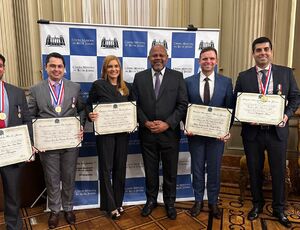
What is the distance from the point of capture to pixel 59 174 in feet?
7.61

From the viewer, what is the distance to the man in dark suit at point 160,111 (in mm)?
2322

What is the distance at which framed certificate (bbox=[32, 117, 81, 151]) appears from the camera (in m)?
2.16

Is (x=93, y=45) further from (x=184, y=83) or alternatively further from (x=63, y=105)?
(x=184, y=83)

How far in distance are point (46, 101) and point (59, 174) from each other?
2.03 ft

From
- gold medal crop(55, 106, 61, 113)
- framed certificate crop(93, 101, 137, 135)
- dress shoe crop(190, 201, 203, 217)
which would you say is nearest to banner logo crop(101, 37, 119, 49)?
framed certificate crop(93, 101, 137, 135)

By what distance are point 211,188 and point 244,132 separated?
0.57 m

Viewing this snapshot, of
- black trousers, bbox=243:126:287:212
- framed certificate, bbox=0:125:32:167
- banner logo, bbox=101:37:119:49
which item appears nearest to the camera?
framed certificate, bbox=0:125:32:167

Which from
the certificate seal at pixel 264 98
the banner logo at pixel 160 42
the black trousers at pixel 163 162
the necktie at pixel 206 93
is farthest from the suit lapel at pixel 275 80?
the banner logo at pixel 160 42

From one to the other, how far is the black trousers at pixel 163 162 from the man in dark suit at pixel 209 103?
184mm

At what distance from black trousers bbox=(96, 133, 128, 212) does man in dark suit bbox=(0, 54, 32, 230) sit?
598 mm

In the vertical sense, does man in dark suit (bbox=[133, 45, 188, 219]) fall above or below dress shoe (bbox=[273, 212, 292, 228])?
above

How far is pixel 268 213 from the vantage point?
256 cm

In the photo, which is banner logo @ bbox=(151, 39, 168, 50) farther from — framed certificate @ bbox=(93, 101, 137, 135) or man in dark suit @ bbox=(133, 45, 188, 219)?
framed certificate @ bbox=(93, 101, 137, 135)

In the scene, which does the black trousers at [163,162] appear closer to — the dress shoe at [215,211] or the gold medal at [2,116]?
the dress shoe at [215,211]
